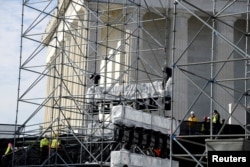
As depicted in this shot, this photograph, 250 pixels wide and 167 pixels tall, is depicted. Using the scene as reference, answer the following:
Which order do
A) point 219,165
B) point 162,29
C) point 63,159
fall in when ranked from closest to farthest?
point 219,165 < point 63,159 < point 162,29

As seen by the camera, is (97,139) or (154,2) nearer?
(97,139)

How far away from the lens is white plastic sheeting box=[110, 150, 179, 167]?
34.5m

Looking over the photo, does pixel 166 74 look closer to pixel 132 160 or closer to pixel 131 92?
pixel 131 92

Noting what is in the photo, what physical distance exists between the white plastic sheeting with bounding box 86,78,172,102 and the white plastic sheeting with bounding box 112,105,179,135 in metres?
6.89

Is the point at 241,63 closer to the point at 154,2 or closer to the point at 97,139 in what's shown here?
the point at 154,2

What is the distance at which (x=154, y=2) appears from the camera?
62.5m

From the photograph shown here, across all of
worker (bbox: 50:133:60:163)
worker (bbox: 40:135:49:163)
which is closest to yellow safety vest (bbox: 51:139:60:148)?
worker (bbox: 50:133:60:163)

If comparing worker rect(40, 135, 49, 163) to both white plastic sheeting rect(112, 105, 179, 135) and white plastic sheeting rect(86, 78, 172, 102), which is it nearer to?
white plastic sheeting rect(86, 78, 172, 102)

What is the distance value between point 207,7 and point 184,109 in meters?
8.68

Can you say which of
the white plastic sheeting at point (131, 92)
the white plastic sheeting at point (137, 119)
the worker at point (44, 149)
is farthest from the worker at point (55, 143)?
the white plastic sheeting at point (137, 119)

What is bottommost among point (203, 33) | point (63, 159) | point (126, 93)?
point (63, 159)

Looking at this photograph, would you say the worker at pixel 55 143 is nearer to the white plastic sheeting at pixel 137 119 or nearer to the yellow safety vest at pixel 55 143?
the yellow safety vest at pixel 55 143

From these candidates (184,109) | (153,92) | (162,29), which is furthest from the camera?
(162,29)

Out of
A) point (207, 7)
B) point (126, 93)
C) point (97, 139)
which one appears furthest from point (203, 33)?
point (97, 139)
